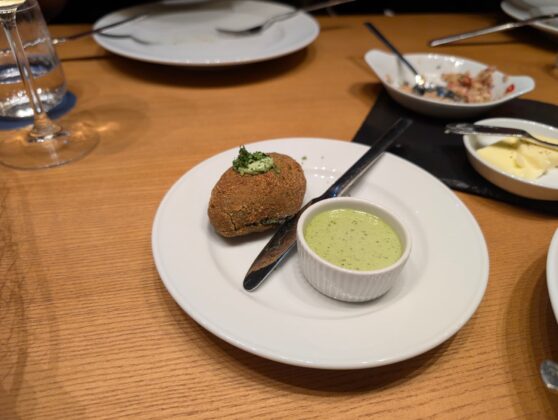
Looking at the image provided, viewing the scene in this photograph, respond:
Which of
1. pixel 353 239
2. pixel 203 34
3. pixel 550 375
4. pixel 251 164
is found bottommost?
pixel 550 375

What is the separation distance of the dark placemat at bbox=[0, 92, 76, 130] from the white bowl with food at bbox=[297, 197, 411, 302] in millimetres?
924

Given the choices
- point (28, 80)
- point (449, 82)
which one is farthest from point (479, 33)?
point (28, 80)

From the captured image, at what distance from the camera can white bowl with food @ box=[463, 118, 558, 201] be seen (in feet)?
3.16

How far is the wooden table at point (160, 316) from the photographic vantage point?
616mm

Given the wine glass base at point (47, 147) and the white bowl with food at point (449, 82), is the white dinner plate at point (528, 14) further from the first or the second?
the wine glass base at point (47, 147)

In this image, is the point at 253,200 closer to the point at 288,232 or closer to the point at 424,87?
the point at 288,232

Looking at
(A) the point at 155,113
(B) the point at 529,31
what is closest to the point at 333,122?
(A) the point at 155,113

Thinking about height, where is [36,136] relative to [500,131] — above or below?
above

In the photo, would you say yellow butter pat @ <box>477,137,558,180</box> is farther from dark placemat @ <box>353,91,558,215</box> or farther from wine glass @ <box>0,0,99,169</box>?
wine glass @ <box>0,0,99,169</box>

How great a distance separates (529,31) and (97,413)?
2.20 m

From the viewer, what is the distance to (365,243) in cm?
76

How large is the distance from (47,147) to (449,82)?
123 cm

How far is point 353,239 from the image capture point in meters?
0.76

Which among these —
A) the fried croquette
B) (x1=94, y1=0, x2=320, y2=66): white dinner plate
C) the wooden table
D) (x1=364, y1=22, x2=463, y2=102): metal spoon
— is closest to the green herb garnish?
the fried croquette
